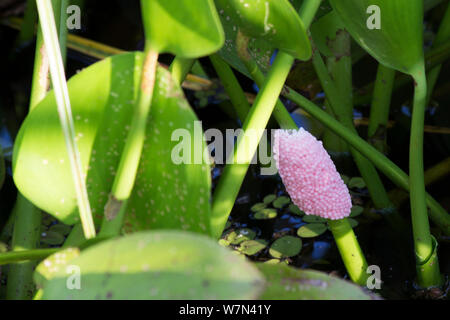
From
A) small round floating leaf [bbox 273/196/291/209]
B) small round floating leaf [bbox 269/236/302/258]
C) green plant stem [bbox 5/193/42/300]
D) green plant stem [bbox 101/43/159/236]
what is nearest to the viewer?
green plant stem [bbox 101/43/159/236]

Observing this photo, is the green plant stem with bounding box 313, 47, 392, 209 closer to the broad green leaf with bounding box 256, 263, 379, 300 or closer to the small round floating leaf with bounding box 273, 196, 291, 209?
the small round floating leaf with bounding box 273, 196, 291, 209

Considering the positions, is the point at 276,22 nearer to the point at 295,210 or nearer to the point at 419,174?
the point at 419,174

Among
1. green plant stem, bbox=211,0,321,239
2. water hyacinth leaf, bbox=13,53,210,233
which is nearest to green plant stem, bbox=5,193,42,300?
water hyacinth leaf, bbox=13,53,210,233

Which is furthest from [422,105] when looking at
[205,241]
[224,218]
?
[205,241]

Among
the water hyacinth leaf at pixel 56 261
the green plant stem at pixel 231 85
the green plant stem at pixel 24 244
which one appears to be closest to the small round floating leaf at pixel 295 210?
the green plant stem at pixel 231 85

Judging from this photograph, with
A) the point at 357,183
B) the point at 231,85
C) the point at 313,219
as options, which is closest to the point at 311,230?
the point at 313,219

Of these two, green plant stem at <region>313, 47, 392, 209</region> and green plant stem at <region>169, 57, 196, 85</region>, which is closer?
green plant stem at <region>169, 57, 196, 85</region>

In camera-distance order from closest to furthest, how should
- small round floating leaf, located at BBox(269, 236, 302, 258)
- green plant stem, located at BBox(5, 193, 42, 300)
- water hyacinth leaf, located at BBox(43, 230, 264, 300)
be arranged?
water hyacinth leaf, located at BBox(43, 230, 264, 300) < green plant stem, located at BBox(5, 193, 42, 300) < small round floating leaf, located at BBox(269, 236, 302, 258)
